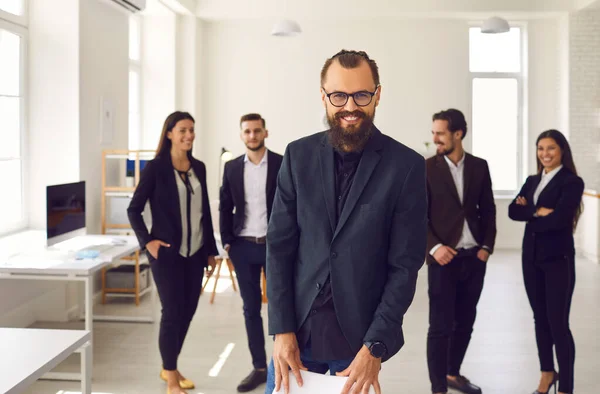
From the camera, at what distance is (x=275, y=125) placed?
10.6 meters

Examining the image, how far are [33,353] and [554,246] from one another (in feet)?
8.73

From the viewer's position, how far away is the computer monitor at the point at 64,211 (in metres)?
4.83

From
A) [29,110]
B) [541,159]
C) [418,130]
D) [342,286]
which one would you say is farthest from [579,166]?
[342,286]

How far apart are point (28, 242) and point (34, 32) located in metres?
1.82

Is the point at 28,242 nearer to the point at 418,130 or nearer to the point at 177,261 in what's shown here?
the point at 177,261

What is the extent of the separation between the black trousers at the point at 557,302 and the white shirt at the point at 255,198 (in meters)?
1.53

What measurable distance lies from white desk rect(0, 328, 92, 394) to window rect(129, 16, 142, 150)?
7.10 meters

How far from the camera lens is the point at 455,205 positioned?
3.75 metres

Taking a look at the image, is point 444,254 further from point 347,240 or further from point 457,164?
point 347,240

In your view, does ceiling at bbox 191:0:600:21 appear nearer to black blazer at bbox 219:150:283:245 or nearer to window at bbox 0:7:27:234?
window at bbox 0:7:27:234

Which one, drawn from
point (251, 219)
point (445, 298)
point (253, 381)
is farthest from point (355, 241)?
point (253, 381)

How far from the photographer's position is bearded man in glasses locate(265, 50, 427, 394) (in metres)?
1.95

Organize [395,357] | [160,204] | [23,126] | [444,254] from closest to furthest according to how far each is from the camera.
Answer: [444,254] < [160,204] < [395,357] < [23,126]

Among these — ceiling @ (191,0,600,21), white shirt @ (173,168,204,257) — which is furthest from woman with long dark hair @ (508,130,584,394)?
ceiling @ (191,0,600,21)
